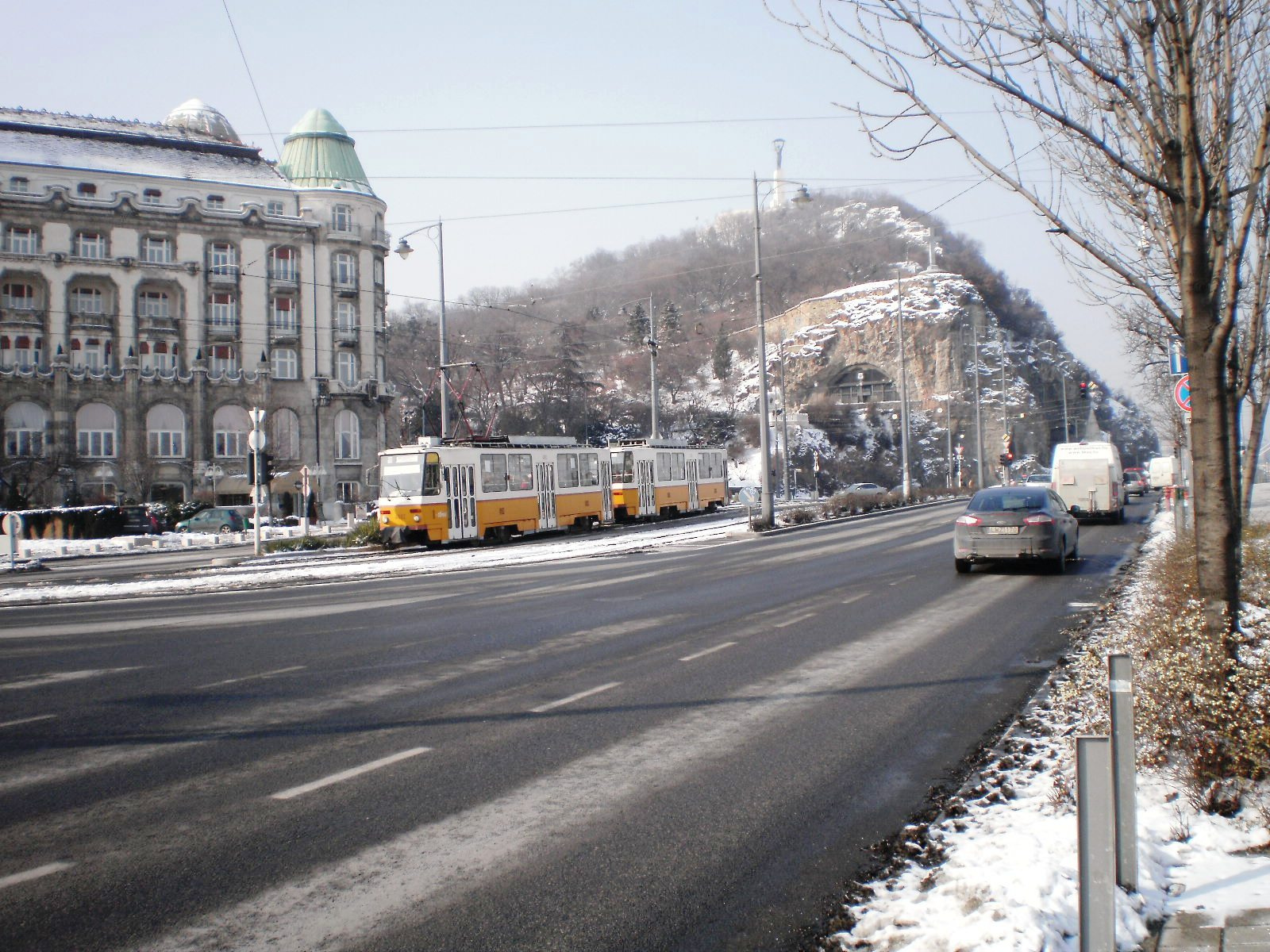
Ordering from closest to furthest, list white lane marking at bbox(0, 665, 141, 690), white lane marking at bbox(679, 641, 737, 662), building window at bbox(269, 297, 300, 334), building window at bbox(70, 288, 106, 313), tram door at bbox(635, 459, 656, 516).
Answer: white lane marking at bbox(0, 665, 141, 690), white lane marking at bbox(679, 641, 737, 662), tram door at bbox(635, 459, 656, 516), building window at bbox(70, 288, 106, 313), building window at bbox(269, 297, 300, 334)

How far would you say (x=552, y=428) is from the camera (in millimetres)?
78812

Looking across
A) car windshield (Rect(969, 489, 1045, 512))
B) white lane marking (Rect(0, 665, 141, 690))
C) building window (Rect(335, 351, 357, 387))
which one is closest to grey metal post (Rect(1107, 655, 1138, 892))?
white lane marking (Rect(0, 665, 141, 690))

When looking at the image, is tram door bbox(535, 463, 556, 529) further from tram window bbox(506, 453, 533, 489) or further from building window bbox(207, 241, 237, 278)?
building window bbox(207, 241, 237, 278)

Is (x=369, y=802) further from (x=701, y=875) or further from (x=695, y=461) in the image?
(x=695, y=461)

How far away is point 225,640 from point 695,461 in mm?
36647

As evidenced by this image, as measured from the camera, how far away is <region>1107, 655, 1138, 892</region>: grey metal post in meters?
4.18

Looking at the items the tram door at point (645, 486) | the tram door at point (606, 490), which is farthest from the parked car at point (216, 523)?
the tram door at point (645, 486)

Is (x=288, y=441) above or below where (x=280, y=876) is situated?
above

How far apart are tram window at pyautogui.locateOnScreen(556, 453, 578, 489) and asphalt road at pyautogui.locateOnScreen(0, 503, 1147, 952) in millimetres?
22666

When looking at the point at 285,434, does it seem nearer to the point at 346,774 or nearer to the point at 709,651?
the point at 709,651

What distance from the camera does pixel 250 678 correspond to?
32.6ft

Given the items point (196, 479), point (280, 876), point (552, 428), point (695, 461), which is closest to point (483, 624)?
point (280, 876)

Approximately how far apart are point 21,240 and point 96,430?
11.7 metres

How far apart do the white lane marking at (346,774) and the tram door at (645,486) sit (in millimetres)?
35555
